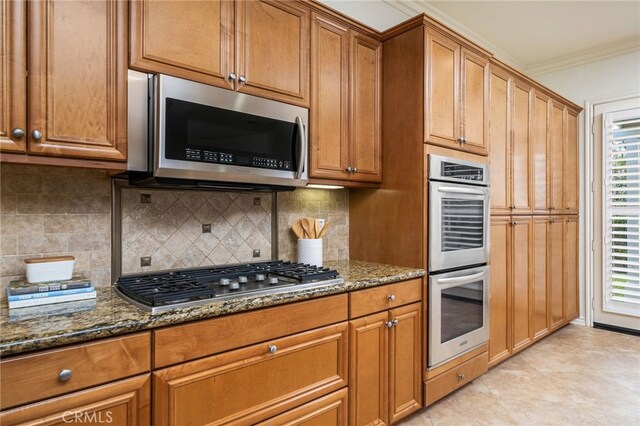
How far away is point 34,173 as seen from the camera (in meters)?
1.53

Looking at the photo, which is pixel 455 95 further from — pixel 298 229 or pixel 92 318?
pixel 92 318

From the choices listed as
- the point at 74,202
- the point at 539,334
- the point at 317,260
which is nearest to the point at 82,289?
the point at 74,202

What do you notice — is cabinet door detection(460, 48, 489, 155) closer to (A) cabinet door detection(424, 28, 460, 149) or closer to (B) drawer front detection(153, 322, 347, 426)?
(A) cabinet door detection(424, 28, 460, 149)

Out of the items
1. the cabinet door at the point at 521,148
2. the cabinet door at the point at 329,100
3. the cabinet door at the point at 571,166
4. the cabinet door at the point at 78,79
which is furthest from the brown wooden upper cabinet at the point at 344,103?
the cabinet door at the point at 571,166

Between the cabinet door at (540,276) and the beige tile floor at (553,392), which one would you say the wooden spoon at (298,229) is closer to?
the beige tile floor at (553,392)

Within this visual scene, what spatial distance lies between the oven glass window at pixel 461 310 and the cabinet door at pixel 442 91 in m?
0.96

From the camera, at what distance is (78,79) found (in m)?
1.36

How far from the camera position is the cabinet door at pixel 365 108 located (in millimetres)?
2299

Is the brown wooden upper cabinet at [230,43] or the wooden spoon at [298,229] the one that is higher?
the brown wooden upper cabinet at [230,43]

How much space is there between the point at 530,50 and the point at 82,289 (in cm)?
468

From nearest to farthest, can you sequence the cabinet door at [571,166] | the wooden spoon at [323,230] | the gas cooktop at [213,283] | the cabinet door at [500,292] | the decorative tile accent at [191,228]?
the gas cooktop at [213,283] < the decorative tile accent at [191,228] < the wooden spoon at [323,230] < the cabinet door at [500,292] < the cabinet door at [571,166]

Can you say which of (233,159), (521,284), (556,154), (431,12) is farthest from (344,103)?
(556,154)

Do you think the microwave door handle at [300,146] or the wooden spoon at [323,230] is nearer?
the microwave door handle at [300,146]

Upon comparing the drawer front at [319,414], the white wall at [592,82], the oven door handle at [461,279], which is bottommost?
the drawer front at [319,414]
